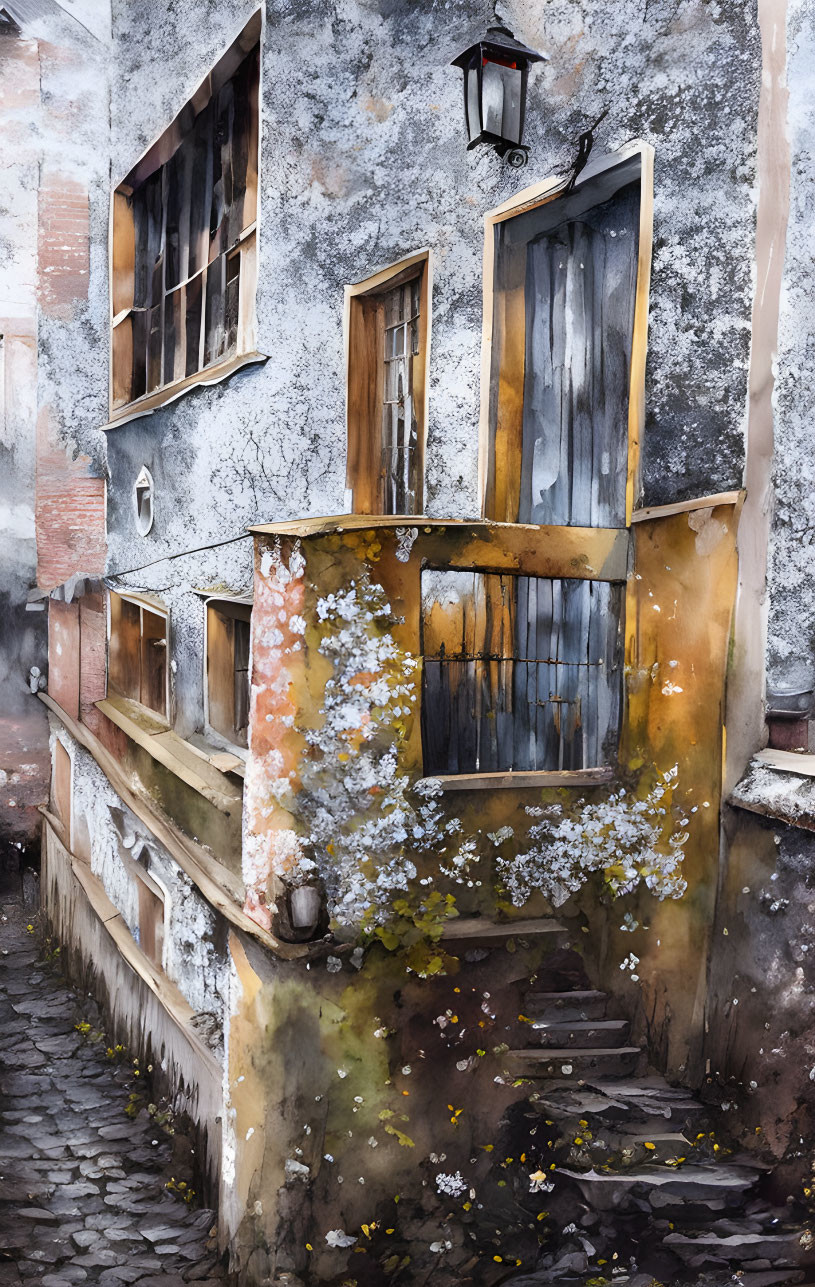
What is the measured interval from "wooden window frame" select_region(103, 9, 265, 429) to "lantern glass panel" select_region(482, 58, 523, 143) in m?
1.87

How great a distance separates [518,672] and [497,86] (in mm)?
2700

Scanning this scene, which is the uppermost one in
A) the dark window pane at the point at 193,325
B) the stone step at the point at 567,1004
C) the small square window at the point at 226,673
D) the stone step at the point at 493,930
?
the dark window pane at the point at 193,325

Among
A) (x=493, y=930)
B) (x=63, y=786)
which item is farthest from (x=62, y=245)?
(x=493, y=930)

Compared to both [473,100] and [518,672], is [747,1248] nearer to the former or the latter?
[518,672]

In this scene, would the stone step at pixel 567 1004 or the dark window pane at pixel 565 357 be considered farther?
the dark window pane at pixel 565 357

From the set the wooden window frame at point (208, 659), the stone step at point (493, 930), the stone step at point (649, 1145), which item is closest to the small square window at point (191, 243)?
the wooden window frame at point (208, 659)

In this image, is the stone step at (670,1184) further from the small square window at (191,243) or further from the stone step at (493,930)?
the small square window at (191,243)

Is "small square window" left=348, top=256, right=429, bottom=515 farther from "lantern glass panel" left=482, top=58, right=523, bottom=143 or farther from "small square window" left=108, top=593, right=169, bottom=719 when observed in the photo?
"small square window" left=108, top=593, right=169, bottom=719

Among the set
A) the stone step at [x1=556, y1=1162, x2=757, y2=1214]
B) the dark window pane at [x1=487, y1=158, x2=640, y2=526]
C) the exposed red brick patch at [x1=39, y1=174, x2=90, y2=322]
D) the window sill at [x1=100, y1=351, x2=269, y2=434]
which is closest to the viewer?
the stone step at [x1=556, y1=1162, x2=757, y2=1214]

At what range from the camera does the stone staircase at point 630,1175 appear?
397cm

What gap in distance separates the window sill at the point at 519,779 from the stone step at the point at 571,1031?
3.55 feet

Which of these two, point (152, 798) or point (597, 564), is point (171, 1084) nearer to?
point (152, 798)

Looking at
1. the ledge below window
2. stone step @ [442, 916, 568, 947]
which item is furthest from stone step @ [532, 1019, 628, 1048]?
the ledge below window

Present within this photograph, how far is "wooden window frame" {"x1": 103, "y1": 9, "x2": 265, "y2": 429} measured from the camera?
6.36 meters
